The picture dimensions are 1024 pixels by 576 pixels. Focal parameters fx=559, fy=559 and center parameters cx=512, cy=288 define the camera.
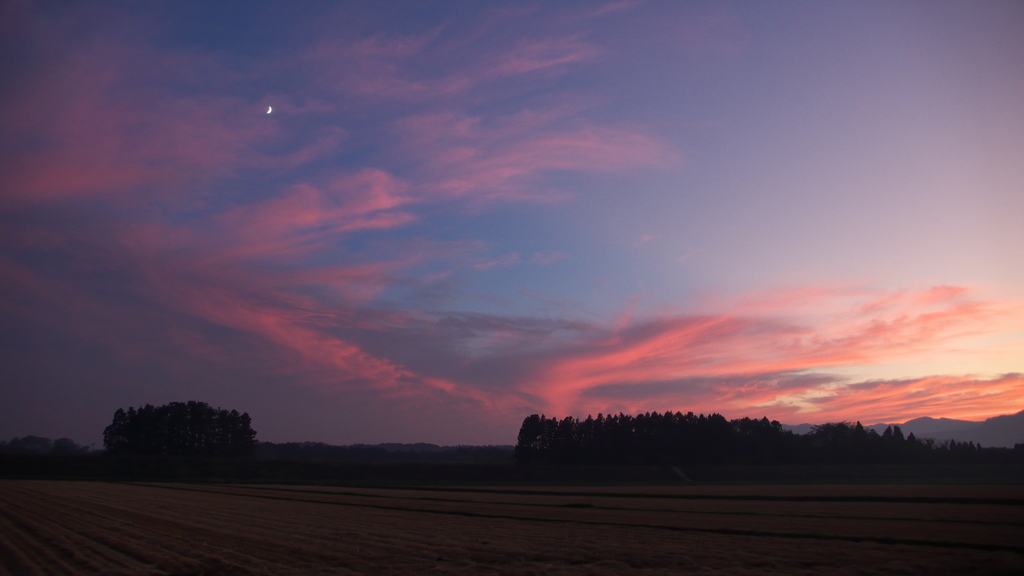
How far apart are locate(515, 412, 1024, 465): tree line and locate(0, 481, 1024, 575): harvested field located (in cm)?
7863

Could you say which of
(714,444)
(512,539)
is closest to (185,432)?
(714,444)

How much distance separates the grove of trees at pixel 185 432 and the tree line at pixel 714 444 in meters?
60.4

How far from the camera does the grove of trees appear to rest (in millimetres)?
116938

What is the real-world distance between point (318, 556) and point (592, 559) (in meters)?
8.23

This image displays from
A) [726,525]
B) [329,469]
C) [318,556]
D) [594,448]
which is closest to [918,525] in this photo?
[726,525]

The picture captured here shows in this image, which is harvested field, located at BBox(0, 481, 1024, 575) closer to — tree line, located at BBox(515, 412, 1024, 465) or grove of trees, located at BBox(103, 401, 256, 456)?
tree line, located at BBox(515, 412, 1024, 465)

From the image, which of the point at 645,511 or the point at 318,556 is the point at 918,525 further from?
the point at 318,556

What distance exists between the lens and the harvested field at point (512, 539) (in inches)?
602

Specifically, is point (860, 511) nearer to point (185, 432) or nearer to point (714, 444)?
point (714, 444)

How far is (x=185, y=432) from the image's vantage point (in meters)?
119

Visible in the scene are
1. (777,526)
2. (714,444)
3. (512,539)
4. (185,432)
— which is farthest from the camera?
(185,432)

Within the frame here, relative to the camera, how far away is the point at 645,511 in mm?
32094

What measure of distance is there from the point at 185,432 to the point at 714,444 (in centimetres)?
10986

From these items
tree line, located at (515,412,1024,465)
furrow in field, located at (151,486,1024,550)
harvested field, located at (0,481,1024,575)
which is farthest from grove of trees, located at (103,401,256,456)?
furrow in field, located at (151,486,1024,550)
